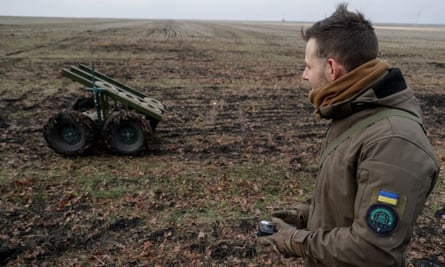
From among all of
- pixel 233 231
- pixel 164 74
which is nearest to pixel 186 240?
pixel 233 231

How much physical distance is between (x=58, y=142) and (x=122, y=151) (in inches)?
Answer: 45.7

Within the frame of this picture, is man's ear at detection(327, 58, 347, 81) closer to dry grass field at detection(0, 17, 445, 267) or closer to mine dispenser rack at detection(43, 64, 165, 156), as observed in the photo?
dry grass field at detection(0, 17, 445, 267)

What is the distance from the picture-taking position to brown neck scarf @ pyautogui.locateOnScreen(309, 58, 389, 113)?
5.46 ft

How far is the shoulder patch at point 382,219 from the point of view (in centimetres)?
150

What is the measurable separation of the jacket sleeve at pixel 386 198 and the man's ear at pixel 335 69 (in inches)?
15.0

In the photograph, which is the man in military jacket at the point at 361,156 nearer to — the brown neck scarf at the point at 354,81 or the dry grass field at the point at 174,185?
the brown neck scarf at the point at 354,81

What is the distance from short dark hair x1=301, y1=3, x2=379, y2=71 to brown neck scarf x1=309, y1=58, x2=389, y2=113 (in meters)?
0.05

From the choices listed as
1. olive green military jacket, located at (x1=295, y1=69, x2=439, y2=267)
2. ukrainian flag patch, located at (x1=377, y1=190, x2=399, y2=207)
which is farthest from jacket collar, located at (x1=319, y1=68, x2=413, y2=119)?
ukrainian flag patch, located at (x1=377, y1=190, x2=399, y2=207)

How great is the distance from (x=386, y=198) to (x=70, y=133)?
6238mm

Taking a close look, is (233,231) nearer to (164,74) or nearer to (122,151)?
(122,151)

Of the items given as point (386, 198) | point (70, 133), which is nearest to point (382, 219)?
point (386, 198)

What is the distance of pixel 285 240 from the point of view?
1.94 m

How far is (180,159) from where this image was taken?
6816 millimetres

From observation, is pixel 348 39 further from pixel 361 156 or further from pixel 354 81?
pixel 361 156
